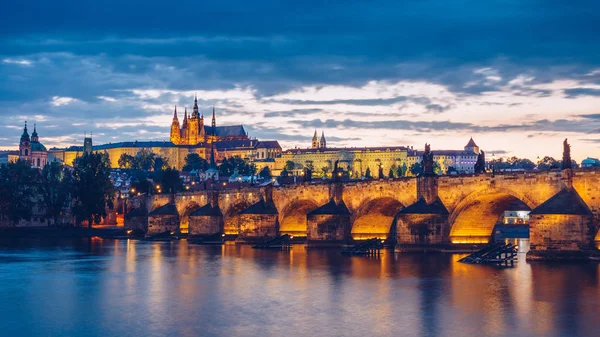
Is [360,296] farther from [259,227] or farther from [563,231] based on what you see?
[259,227]

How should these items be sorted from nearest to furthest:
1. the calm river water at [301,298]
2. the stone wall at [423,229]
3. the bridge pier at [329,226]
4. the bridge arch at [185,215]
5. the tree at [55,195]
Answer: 1. the calm river water at [301,298]
2. the stone wall at [423,229]
3. the bridge pier at [329,226]
4. the bridge arch at [185,215]
5. the tree at [55,195]

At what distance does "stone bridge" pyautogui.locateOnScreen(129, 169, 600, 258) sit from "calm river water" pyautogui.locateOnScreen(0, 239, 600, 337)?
9.33ft

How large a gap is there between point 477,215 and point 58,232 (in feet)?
184

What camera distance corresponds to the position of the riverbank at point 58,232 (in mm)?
89188

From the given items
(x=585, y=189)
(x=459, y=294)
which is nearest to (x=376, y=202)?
(x=585, y=189)

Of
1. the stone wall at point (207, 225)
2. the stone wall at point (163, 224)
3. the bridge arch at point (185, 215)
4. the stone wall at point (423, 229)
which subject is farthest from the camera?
the bridge arch at point (185, 215)

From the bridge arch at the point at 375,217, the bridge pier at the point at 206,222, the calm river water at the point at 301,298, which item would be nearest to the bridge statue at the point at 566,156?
the calm river water at the point at 301,298

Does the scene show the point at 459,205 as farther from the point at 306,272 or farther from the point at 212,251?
the point at 212,251

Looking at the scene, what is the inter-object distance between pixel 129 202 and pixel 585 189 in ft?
248

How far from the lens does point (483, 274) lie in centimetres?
3931

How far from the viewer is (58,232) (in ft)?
298

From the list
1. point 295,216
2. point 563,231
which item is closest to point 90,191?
point 295,216

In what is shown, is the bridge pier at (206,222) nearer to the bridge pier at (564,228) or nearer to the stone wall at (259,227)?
the stone wall at (259,227)

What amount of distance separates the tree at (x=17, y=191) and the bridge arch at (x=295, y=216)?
39.6 meters
